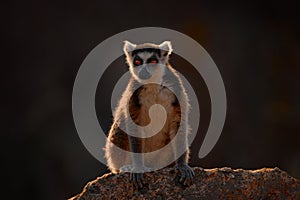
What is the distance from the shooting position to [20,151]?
9523mm

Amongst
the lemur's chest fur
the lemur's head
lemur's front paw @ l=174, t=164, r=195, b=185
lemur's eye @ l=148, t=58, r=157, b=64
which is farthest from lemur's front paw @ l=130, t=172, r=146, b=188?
lemur's eye @ l=148, t=58, r=157, b=64

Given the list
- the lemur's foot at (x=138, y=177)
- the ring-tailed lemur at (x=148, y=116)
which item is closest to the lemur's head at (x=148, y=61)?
the ring-tailed lemur at (x=148, y=116)

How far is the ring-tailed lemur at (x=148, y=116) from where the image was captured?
4.47m

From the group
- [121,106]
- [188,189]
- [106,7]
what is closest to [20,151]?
[106,7]

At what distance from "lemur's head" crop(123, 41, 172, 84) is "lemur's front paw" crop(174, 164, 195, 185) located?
32.9 inches

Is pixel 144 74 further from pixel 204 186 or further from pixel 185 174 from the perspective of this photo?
pixel 204 186

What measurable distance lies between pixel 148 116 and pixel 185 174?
2.20 feet

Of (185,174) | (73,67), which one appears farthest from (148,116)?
(73,67)

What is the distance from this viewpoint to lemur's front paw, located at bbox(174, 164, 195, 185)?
3.95 m

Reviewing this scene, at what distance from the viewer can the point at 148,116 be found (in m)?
4.49

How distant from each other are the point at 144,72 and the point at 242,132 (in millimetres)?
4764

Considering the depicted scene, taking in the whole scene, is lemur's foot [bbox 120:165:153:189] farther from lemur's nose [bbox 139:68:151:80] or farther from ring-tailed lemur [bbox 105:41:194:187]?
lemur's nose [bbox 139:68:151:80]

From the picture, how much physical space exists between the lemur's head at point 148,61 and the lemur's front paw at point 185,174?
84cm

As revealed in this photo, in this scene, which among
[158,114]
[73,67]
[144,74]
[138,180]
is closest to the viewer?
[138,180]
